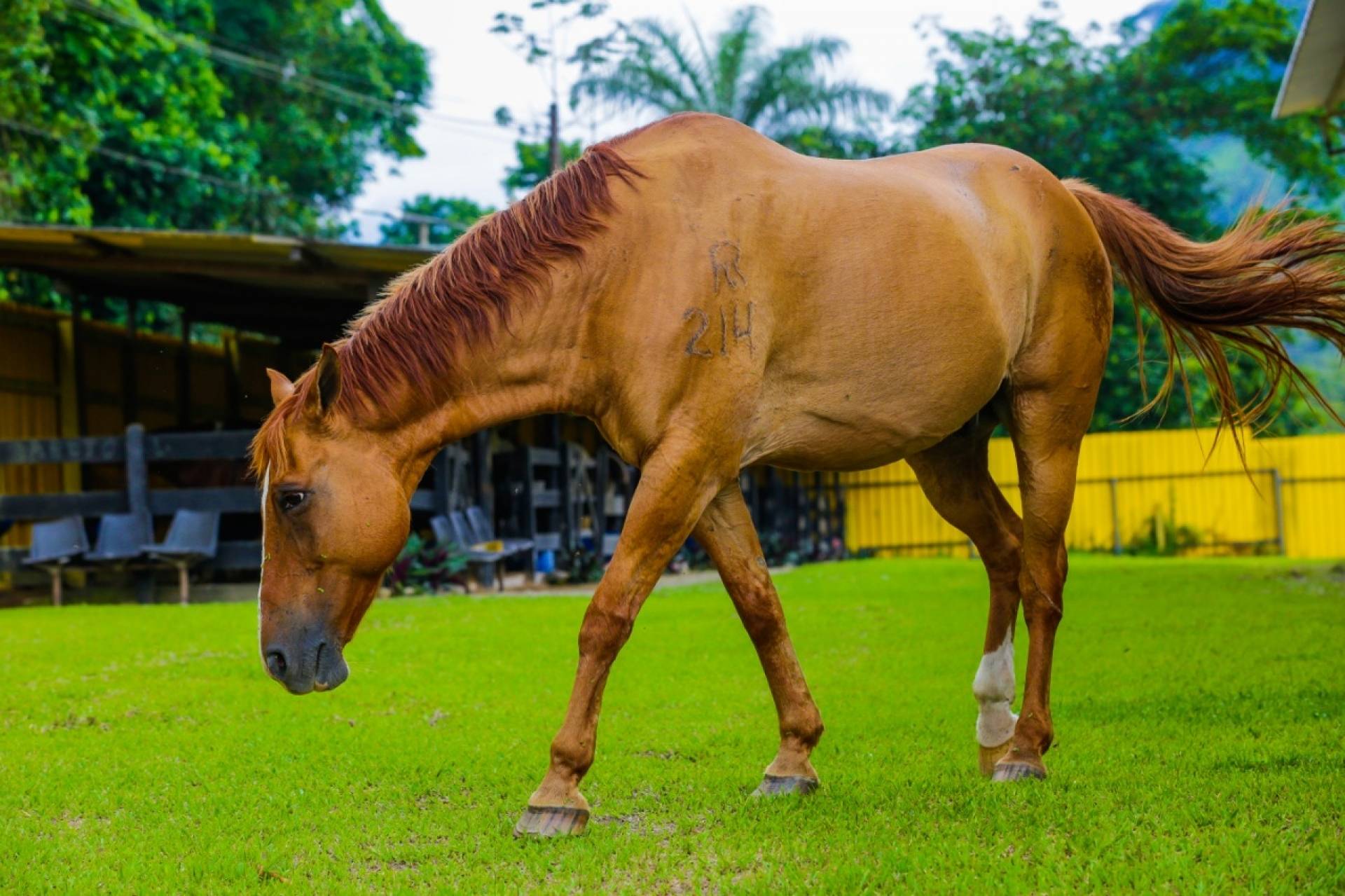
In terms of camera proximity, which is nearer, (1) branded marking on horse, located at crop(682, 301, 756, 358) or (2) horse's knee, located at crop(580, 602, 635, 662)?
(2) horse's knee, located at crop(580, 602, 635, 662)

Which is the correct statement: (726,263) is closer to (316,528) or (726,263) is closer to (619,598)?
(619,598)

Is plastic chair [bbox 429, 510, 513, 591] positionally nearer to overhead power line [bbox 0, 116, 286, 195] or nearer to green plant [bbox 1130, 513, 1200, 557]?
overhead power line [bbox 0, 116, 286, 195]

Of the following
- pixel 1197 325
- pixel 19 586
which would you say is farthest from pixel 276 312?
pixel 1197 325

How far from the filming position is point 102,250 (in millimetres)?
12062

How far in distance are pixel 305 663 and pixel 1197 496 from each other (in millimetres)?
20070

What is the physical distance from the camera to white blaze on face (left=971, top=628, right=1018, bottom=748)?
436 centimetres

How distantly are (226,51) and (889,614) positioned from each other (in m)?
19.5

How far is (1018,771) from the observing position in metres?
4.11

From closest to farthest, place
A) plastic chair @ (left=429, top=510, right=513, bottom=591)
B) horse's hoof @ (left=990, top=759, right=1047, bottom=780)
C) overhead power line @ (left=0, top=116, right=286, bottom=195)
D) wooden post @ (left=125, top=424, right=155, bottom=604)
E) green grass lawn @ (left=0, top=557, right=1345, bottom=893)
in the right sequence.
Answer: green grass lawn @ (left=0, top=557, right=1345, bottom=893) < horse's hoof @ (left=990, top=759, right=1047, bottom=780) < wooden post @ (left=125, top=424, right=155, bottom=604) < plastic chair @ (left=429, top=510, right=513, bottom=591) < overhead power line @ (left=0, top=116, right=286, bottom=195)

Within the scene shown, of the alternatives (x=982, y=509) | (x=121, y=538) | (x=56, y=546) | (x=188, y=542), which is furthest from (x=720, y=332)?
(x=56, y=546)

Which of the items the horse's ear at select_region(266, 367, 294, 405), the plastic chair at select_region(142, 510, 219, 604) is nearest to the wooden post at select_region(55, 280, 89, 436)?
the plastic chair at select_region(142, 510, 219, 604)

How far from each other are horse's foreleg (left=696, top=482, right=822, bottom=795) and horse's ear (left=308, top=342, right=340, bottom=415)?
1166mm

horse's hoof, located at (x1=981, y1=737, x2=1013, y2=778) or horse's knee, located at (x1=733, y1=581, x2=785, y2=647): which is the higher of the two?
horse's knee, located at (x1=733, y1=581, x2=785, y2=647)

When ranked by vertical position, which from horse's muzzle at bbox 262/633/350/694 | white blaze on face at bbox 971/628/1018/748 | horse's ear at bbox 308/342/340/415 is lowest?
white blaze on face at bbox 971/628/1018/748
